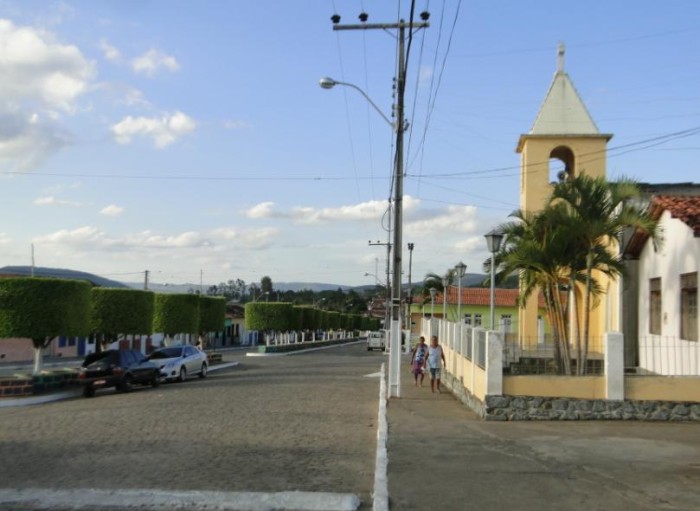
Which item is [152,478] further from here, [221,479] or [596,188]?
[596,188]

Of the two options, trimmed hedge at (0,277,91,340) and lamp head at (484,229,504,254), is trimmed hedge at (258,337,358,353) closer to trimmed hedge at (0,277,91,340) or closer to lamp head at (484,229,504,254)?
trimmed hedge at (0,277,91,340)

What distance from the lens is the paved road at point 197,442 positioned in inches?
339

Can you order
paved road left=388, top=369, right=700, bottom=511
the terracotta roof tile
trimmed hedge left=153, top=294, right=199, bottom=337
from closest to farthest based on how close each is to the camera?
paved road left=388, top=369, right=700, bottom=511 < the terracotta roof tile < trimmed hedge left=153, top=294, right=199, bottom=337

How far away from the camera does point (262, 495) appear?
7750 millimetres

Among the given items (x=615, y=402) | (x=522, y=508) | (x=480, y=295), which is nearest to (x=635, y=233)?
(x=615, y=402)

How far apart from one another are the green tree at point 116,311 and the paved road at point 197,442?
785 centimetres

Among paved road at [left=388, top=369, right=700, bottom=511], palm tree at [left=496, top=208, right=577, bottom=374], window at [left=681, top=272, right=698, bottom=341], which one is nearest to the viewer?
paved road at [left=388, top=369, right=700, bottom=511]

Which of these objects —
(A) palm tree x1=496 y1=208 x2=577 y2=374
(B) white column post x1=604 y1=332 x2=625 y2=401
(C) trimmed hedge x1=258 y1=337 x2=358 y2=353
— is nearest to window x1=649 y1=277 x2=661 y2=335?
(A) palm tree x1=496 y1=208 x2=577 y2=374

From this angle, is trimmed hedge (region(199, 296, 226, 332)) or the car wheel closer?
the car wheel

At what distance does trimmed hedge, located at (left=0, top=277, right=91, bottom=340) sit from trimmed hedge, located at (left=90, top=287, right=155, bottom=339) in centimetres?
516

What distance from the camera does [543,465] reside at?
9398mm

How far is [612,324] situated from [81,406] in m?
14.4

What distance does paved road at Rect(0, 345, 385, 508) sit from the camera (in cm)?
861

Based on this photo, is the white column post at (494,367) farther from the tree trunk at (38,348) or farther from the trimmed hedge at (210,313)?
the trimmed hedge at (210,313)
